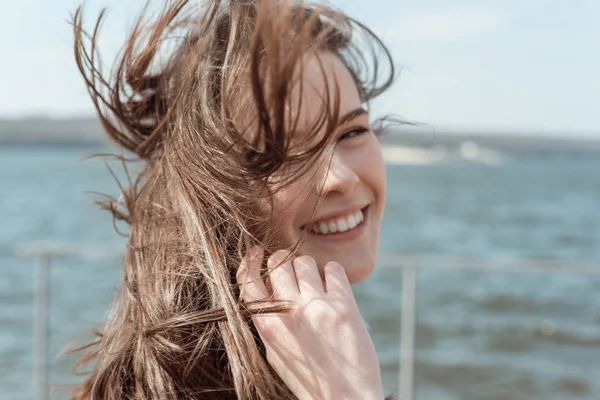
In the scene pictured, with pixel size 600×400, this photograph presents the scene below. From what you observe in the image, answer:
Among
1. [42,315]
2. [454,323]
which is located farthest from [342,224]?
[454,323]

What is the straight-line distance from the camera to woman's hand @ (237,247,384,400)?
111cm

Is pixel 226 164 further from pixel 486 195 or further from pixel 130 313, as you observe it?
pixel 486 195

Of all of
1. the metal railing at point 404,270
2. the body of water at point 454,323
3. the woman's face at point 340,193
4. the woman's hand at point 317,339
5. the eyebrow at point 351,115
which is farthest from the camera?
the body of water at point 454,323

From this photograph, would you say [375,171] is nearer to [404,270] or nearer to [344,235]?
[344,235]

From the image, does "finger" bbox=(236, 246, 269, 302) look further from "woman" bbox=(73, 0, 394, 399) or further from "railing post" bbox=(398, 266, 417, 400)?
"railing post" bbox=(398, 266, 417, 400)

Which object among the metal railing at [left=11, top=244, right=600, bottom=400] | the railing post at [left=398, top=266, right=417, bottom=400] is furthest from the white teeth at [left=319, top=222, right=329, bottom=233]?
the railing post at [left=398, top=266, right=417, bottom=400]

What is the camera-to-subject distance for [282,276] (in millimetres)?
1203

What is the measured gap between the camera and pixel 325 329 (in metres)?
1.14

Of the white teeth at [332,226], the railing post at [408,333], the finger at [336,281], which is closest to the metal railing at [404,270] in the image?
the railing post at [408,333]

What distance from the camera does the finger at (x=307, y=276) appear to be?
1184 millimetres

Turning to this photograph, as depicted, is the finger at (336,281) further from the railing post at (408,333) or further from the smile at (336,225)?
the railing post at (408,333)

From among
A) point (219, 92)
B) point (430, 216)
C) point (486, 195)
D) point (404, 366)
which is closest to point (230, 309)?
point (219, 92)

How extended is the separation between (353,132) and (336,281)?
1.23 ft

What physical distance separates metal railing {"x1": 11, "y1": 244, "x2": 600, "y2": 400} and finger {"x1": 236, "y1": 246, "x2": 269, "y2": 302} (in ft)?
7.22
